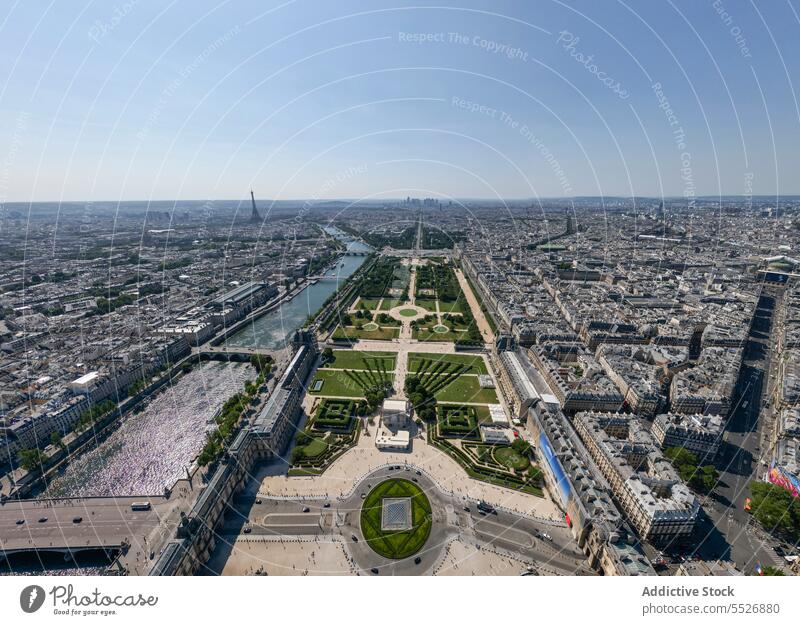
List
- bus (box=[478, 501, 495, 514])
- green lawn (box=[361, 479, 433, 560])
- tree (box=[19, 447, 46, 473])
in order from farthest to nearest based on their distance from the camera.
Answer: tree (box=[19, 447, 46, 473]) → bus (box=[478, 501, 495, 514]) → green lawn (box=[361, 479, 433, 560])

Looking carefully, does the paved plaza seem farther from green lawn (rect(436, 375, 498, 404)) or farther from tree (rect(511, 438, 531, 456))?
green lawn (rect(436, 375, 498, 404))

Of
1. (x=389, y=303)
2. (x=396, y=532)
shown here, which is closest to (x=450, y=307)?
(x=389, y=303)

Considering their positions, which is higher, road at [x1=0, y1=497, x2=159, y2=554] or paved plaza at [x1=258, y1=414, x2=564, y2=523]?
paved plaza at [x1=258, y1=414, x2=564, y2=523]

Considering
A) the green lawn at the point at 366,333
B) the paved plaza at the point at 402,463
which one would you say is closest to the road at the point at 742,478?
the paved plaza at the point at 402,463

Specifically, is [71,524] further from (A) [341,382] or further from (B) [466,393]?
(B) [466,393]

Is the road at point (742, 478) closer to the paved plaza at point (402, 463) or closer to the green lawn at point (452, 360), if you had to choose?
the paved plaza at point (402, 463)

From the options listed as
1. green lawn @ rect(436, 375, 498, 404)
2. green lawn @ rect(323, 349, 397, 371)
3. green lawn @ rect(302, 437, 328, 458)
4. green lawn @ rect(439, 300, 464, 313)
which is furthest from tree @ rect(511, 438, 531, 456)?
green lawn @ rect(439, 300, 464, 313)

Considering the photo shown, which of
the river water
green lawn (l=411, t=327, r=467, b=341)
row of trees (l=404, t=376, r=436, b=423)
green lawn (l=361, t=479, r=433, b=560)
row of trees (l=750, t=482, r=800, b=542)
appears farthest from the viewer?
the river water
